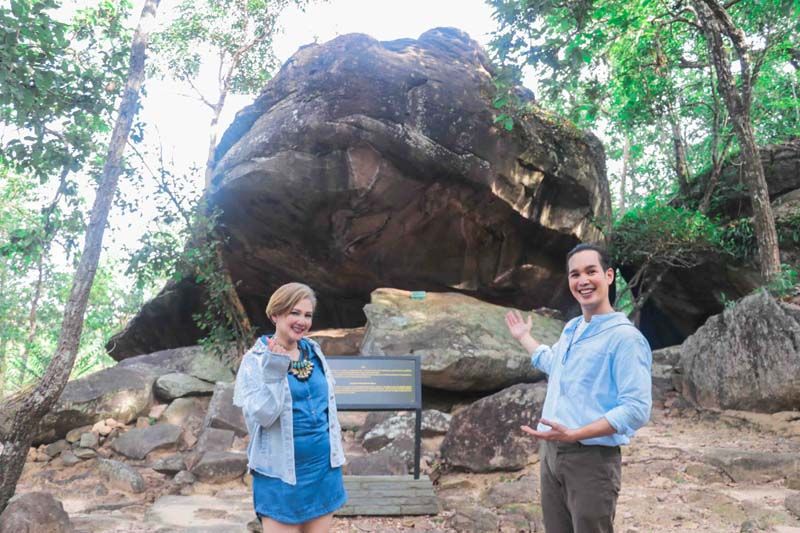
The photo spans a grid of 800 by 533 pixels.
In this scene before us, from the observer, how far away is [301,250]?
33.0 feet

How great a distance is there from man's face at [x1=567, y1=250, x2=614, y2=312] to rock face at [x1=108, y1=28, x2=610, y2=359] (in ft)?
22.2

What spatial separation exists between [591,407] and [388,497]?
10.7ft

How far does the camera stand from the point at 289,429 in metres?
2.32

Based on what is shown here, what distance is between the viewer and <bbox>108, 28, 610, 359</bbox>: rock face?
28.5ft

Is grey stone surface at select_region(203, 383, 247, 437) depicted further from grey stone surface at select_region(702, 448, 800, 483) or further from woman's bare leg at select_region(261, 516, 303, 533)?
grey stone surface at select_region(702, 448, 800, 483)

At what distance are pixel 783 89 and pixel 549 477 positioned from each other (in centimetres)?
1569

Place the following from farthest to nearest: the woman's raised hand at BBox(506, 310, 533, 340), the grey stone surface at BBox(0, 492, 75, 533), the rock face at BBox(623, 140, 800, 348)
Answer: the rock face at BBox(623, 140, 800, 348), the grey stone surface at BBox(0, 492, 75, 533), the woman's raised hand at BBox(506, 310, 533, 340)

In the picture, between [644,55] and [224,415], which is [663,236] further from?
[224,415]

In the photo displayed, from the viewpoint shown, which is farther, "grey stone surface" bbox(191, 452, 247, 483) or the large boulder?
the large boulder

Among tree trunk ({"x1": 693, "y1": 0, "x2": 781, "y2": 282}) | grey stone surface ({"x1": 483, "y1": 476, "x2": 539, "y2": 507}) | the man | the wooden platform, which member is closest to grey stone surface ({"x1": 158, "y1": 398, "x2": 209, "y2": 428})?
the wooden platform

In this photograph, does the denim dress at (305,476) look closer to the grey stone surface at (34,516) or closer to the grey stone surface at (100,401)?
the grey stone surface at (34,516)

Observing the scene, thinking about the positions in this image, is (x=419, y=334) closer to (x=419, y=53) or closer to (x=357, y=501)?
(x=357, y=501)

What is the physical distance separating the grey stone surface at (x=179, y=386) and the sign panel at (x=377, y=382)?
13.7 ft

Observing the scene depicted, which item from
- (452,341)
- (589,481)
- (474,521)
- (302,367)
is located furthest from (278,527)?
(452,341)
